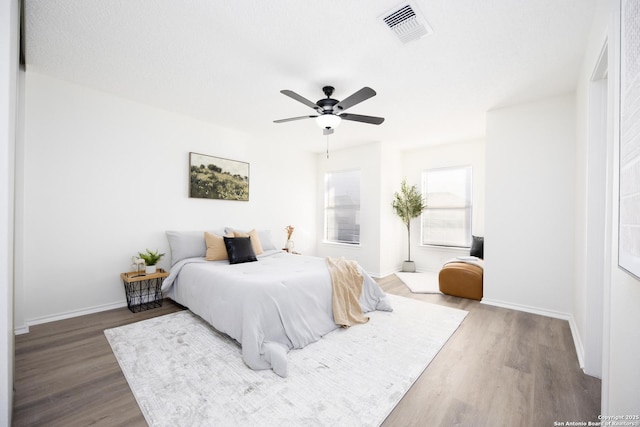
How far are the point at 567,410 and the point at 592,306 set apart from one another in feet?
2.85

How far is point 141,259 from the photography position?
11.2ft

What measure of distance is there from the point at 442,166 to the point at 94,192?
5.91 m

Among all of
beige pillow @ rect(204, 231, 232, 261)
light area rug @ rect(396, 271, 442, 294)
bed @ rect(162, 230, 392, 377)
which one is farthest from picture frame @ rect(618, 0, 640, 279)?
beige pillow @ rect(204, 231, 232, 261)

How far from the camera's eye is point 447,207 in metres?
5.57

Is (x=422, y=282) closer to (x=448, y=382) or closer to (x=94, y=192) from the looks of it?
(x=448, y=382)

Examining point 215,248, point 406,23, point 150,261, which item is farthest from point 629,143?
point 150,261

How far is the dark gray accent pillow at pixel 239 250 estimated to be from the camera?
3.53 m

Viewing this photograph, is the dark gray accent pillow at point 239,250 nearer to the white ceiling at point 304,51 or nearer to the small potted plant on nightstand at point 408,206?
the white ceiling at point 304,51

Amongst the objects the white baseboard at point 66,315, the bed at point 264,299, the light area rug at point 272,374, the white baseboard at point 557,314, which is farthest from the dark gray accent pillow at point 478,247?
the white baseboard at point 66,315

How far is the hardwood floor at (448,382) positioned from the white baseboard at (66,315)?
0.08 meters

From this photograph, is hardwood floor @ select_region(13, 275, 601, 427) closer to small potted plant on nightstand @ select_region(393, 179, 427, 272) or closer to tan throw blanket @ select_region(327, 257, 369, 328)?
tan throw blanket @ select_region(327, 257, 369, 328)

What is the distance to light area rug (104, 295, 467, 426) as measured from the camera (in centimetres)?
163

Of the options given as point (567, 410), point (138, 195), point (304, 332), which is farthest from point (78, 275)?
point (567, 410)

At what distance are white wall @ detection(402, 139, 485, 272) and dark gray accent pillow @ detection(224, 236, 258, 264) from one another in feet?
12.3
